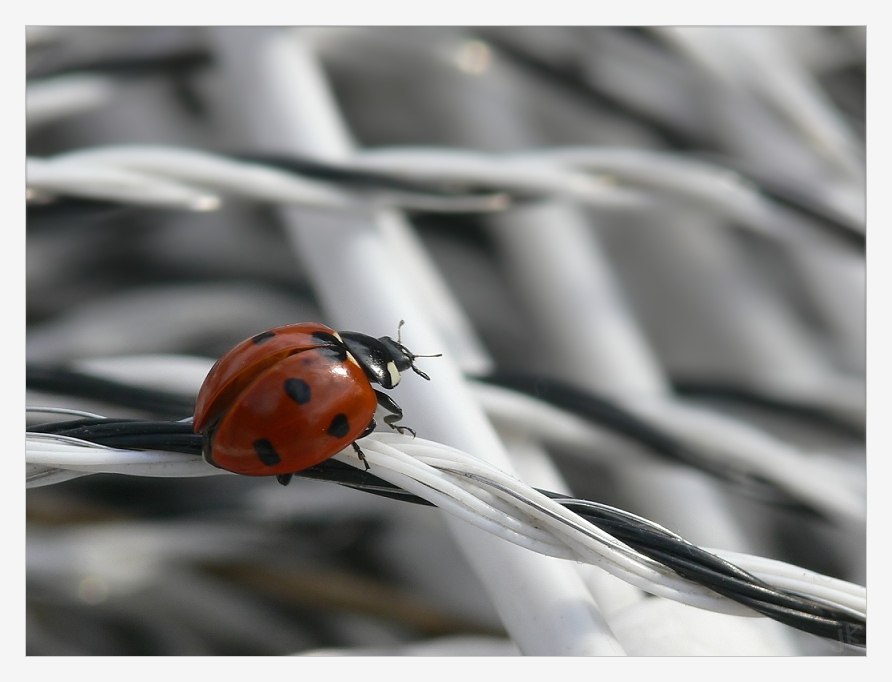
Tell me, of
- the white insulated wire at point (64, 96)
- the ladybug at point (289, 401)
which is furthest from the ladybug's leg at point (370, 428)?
the white insulated wire at point (64, 96)

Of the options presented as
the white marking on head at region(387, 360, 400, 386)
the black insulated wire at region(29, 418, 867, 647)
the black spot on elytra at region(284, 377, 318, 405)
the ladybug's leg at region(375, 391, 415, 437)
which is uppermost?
the white marking on head at region(387, 360, 400, 386)

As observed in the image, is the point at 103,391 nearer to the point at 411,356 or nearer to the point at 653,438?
the point at 411,356

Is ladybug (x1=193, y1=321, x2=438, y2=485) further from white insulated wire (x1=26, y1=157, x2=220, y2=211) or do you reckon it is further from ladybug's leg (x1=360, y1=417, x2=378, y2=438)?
white insulated wire (x1=26, y1=157, x2=220, y2=211)

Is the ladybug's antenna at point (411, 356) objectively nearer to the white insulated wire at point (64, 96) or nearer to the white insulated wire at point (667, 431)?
the white insulated wire at point (667, 431)

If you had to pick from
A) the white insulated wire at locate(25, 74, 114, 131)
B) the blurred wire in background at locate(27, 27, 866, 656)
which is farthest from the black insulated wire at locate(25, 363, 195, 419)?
the white insulated wire at locate(25, 74, 114, 131)

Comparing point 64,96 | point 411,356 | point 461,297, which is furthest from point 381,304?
point 64,96

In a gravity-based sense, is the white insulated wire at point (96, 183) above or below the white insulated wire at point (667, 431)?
above
